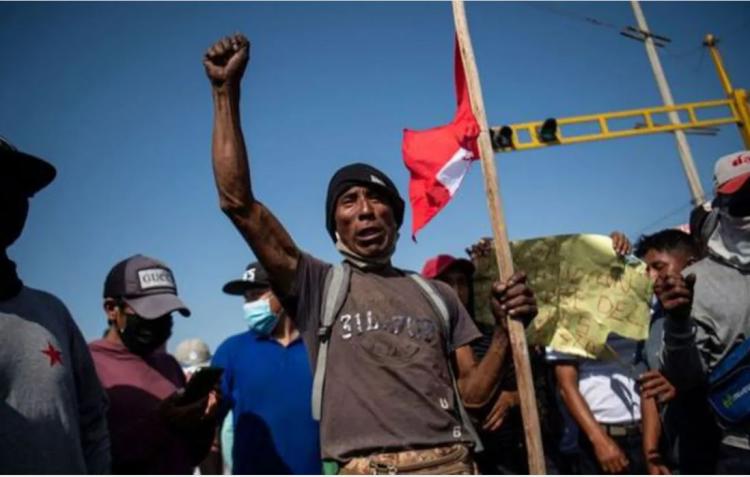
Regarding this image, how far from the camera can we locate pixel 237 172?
1912mm

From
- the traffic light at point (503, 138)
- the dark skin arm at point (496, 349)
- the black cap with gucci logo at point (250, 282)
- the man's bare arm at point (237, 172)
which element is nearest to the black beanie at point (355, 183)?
the man's bare arm at point (237, 172)

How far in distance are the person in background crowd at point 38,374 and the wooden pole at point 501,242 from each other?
1.88 meters

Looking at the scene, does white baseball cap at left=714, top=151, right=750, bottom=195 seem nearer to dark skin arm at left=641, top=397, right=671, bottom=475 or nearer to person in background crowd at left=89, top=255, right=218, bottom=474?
dark skin arm at left=641, top=397, right=671, bottom=475

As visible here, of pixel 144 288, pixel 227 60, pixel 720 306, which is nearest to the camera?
pixel 227 60

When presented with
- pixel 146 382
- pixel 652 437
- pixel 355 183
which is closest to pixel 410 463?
pixel 355 183

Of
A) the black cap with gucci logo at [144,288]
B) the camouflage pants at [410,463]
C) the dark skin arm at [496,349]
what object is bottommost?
the camouflage pants at [410,463]

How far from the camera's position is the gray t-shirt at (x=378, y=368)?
185 cm

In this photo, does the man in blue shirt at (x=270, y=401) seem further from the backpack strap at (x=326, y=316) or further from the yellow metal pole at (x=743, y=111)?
the yellow metal pole at (x=743, y=111)

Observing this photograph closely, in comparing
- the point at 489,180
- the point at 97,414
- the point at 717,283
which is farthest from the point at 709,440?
the point at 97,414

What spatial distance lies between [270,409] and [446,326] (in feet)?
5.60

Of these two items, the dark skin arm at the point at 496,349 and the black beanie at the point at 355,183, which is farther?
the black beanie at the point at 355,183

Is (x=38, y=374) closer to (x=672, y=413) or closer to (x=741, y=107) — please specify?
(x=672, y=413)

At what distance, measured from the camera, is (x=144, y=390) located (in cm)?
298

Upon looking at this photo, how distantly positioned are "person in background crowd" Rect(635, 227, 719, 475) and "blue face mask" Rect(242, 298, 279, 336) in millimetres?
2721
